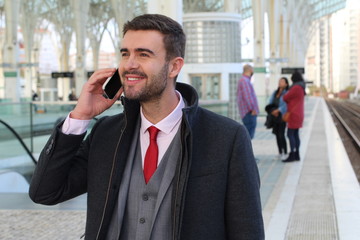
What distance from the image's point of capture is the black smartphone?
8.04 feet

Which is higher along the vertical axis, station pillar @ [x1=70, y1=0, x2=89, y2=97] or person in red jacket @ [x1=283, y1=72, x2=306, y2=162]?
station pillar @ [x1=70, y1=0, x2=89, y2=97]

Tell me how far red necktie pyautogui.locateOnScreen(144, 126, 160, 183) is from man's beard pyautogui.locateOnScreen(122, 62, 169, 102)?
0.14 metres

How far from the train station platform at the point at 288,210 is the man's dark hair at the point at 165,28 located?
3620 mm

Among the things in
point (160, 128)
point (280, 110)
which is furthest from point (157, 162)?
point (280, 110)

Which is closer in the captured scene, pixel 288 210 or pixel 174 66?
pixel 174 66

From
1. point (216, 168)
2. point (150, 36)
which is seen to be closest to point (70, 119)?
point (150, 36)

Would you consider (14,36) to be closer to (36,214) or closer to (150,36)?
(36,214)

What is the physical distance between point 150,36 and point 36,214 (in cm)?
479

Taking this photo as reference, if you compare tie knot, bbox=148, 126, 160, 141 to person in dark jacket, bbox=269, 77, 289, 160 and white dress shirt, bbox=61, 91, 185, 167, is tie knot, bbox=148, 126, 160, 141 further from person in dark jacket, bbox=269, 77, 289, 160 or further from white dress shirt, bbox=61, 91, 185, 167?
person in dark jacket, bbox=269, 77, 289, 160

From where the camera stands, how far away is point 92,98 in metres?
2.46

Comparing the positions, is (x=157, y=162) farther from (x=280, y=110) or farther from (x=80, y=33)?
(x=80, y=33)

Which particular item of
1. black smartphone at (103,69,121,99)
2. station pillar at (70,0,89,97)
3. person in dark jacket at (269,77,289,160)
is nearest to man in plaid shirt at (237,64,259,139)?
person in dark jacket at (269,77,289,160)

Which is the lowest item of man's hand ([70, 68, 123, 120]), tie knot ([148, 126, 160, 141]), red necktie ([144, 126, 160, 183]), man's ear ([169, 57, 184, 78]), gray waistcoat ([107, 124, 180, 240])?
gray waistcoat ([107, 124, 180, 240])

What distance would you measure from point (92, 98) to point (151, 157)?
379 mm
